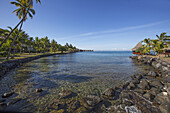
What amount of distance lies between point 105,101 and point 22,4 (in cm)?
2696

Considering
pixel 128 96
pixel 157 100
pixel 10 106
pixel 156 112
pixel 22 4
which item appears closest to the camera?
pixel 156 112

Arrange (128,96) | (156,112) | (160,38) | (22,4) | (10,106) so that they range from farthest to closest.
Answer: (160,38) → (22,4) → (128,96) → (10,106) → (156,112)

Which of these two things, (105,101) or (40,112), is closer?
(40,112)

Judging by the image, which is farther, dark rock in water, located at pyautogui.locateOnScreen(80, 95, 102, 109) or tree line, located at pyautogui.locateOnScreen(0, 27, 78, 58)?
tree line, located at pyautogui.locateOnScreen(0, 27, 78, 58)

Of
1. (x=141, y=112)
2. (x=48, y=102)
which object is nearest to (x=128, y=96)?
(x=141, y=112)

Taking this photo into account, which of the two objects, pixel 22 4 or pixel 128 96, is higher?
pixel 22 4

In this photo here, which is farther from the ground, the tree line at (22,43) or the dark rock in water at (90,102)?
the tree line at (22,43)

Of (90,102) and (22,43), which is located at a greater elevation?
(22,43)

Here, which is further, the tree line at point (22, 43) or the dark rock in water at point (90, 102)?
the tree line at point (22, 43)

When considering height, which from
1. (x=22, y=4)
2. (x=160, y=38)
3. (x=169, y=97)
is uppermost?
(x=22, y=4)

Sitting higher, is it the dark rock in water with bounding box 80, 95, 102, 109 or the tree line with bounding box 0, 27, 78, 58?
the tree line with bounding box 0, 27, 78, 58

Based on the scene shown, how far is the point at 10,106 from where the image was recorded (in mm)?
5508

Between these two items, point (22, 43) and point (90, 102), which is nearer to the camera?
point (90, 102)

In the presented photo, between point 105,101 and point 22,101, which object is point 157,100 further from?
point 22,101
